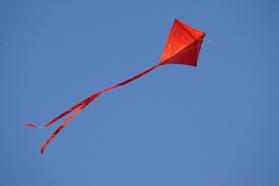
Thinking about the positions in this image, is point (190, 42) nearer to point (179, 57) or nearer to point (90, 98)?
point (179, 57)

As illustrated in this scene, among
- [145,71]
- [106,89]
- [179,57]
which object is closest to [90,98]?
[106,89]

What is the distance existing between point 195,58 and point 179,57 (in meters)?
1.01

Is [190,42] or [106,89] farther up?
[190,42]

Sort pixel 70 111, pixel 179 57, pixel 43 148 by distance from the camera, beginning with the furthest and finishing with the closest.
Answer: pixel 179 57
pixel 70 111
pixel 43 148

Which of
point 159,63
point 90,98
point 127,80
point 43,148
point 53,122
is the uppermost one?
point 159,63

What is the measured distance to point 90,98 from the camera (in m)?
10.7

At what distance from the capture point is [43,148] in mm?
9883

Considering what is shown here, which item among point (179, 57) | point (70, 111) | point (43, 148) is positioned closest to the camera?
point (43, 148)

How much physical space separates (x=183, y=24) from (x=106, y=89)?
16.6ft

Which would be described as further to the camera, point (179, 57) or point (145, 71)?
point (179, 57)

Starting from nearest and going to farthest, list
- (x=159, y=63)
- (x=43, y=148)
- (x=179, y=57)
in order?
(x=43, y=148) < (x=159, y=63) < (x=179, y=57)

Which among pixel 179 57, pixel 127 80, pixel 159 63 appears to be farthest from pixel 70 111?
pixel 179 57

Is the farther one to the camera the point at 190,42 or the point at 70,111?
the point at 190,42

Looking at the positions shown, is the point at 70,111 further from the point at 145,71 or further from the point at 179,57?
the point at 179,57
